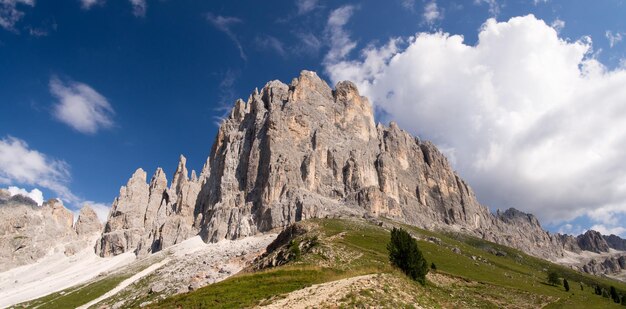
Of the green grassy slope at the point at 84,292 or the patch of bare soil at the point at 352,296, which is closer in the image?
the patch of bare soil at the point at 352,296

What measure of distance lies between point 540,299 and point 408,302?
45.4m

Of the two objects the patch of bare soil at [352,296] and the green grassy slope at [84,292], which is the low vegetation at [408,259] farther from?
the green grassy slope at [84,292]

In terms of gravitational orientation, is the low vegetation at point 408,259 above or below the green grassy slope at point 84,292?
above

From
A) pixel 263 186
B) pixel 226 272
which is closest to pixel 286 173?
pixel 263 186

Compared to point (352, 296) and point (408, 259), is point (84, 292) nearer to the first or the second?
point (408, 259)

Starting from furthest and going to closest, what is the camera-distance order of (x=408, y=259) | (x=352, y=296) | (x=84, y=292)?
1. (x=84, y=292)
2. (x=408, y=259)
3. (x=352, y=296)

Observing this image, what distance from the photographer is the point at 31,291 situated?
17312 centimetres

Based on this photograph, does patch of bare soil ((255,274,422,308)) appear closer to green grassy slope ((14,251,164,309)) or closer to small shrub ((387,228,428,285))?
small shrub ((387,228,428,285))

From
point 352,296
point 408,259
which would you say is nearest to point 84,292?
point 408,259

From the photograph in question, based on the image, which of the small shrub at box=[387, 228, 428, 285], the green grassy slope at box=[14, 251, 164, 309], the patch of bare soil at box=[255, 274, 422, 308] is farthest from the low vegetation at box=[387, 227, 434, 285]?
the green grassy slope at box=[14, 251, 164, 309]

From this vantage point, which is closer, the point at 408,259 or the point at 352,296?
the point at 352,296

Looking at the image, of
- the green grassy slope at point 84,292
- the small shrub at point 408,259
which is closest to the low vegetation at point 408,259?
the small shrub at point 408,259

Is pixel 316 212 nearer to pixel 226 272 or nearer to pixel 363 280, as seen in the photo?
pixel 226 272

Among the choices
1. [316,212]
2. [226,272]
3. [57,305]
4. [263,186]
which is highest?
[263,186]
